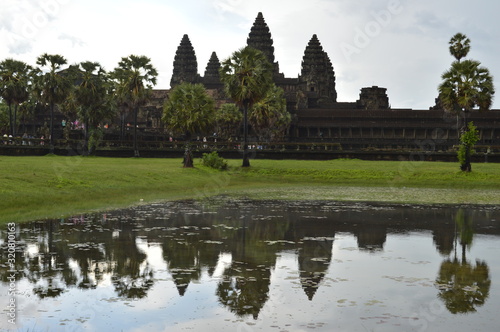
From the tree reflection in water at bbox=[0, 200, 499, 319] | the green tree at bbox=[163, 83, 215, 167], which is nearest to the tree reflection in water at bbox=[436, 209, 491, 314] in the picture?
the tree reflection in water at bbox=[0, 200, 499, 319]

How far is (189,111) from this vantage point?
196 ft

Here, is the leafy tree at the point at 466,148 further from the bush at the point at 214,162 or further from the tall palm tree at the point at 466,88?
the bush at the point at 214,162

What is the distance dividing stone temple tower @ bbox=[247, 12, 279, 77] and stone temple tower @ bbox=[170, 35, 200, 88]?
2039 centimetres

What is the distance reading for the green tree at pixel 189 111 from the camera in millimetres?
59287

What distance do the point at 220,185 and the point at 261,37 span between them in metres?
106

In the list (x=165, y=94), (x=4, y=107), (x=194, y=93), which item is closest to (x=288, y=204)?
(x=194, y=93)

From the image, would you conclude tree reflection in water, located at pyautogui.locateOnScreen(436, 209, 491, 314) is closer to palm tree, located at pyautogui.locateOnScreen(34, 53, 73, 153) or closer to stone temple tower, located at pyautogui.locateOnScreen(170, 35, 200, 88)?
palm tree, located at pyautogui.locateOnScreen(34, 53, 73, 153)

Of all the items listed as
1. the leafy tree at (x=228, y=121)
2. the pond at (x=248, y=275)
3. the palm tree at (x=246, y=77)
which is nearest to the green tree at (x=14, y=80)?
the leafy tree at (x=228, y=121)

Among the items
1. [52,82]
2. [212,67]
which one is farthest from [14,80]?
[212,67]

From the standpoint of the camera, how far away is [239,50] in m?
49.3

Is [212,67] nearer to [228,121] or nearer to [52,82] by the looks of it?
[228,121]

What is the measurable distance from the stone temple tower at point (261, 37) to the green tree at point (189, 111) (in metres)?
79.6

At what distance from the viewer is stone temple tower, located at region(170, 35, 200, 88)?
157625 mm

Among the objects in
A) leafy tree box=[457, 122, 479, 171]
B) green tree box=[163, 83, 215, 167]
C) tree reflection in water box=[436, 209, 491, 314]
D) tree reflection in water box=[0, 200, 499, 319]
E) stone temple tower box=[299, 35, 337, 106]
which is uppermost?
stone temple tower box=[299, 35, 337, 106]
